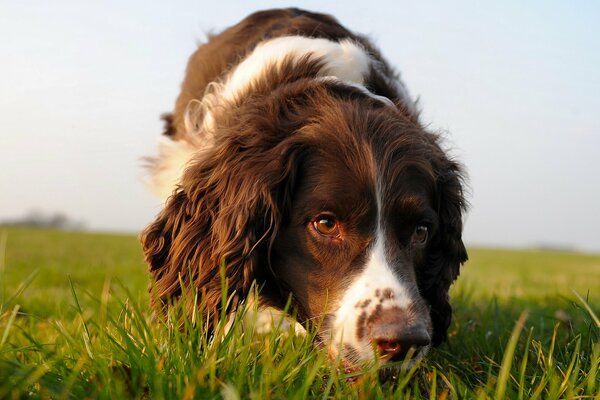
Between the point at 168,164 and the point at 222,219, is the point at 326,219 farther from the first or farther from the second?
the point at 168,164

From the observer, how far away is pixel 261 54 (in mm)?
4566

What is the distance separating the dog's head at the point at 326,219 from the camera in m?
3.19

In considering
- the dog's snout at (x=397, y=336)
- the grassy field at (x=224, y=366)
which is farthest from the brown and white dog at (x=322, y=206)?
the grassy field at (x=224, y=366)

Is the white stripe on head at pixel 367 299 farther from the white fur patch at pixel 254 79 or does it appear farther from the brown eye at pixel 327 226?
the white fur patch at pixel 254 79

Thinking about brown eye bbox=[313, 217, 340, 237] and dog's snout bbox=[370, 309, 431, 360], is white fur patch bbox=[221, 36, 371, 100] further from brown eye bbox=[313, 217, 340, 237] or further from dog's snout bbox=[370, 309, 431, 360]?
dog's snout bbox=[370, 309, 431, 360]

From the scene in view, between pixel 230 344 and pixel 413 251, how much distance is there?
1324 mm

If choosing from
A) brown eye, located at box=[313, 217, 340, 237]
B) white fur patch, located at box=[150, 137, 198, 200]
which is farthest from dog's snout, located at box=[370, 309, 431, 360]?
white fur patch, located at box=[150, 137, 198, 200]

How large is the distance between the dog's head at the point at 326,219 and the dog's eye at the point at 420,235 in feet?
0.04

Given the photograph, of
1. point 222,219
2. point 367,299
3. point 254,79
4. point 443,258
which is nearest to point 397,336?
point 367,299

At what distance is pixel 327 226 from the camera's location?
3455mm

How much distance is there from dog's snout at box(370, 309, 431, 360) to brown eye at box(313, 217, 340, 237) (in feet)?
1.92

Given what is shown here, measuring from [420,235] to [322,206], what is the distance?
1.90 ft

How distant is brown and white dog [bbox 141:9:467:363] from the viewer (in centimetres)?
324

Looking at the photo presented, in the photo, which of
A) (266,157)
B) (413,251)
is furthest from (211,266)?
(413,251)
